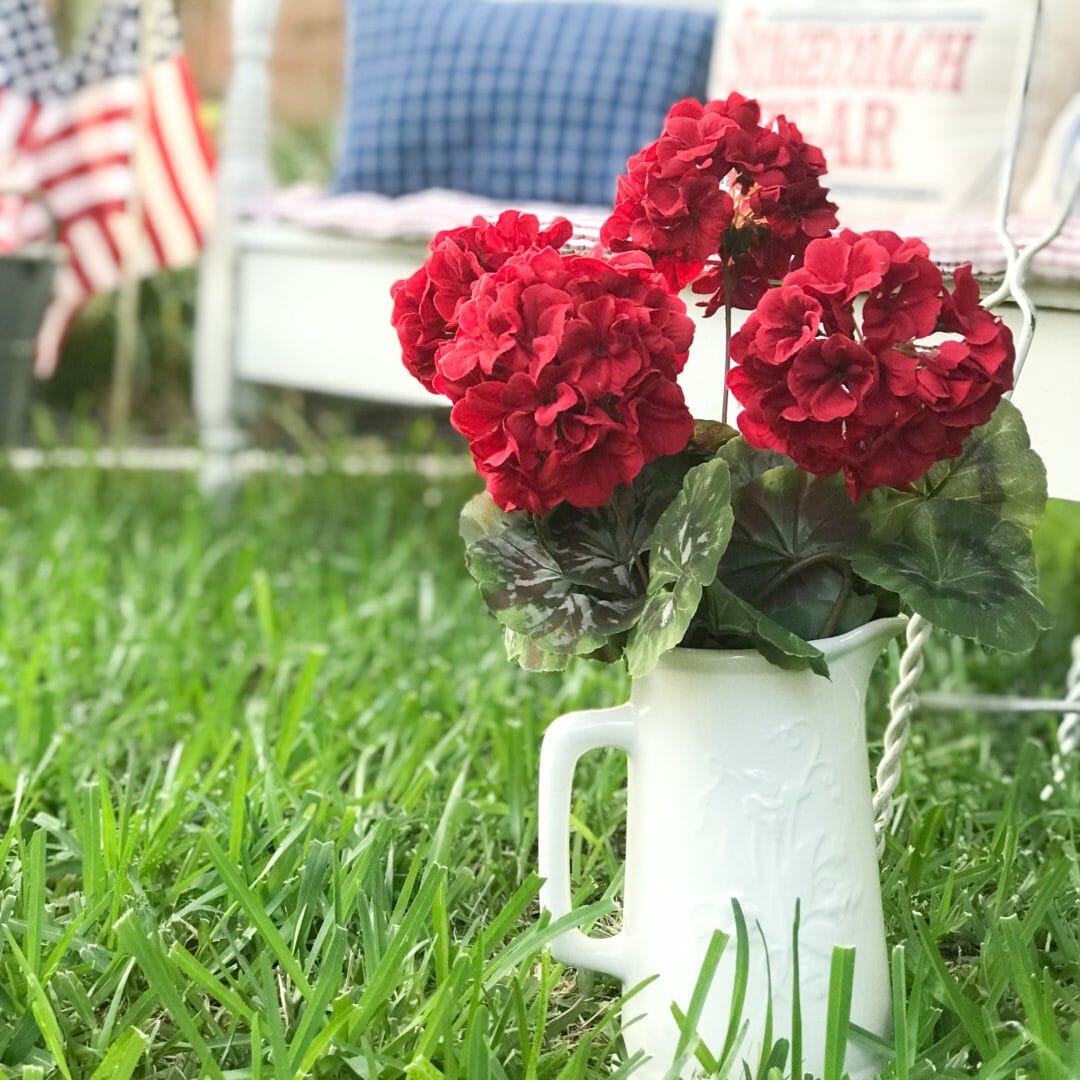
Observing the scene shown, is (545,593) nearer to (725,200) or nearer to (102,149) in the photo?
(725,200)

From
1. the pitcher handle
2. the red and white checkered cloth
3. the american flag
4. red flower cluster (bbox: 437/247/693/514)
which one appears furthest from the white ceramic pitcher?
the american flag

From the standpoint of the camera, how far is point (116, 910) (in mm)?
812

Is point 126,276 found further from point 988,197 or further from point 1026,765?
point 1026,765

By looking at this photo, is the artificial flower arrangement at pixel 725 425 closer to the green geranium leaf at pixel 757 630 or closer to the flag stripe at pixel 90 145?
the green geranium leaf at pixel 757 630

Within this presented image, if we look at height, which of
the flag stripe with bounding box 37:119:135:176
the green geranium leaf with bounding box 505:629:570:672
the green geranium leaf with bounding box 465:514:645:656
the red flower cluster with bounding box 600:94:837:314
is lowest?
the green geranium leaf with bounding box 505:629:570:672

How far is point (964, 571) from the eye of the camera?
0.67 metres

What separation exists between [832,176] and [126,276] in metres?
1.19

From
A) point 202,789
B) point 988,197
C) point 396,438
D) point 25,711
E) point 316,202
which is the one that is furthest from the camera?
point 396,438

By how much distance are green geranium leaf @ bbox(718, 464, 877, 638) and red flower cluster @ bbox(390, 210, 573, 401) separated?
0.50 feet

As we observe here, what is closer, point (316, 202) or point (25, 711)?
point (25, 711)

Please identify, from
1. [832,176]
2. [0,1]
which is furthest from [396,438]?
[832,176]

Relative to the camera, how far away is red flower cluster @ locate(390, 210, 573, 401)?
68 centimetres

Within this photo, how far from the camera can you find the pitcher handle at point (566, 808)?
2.32ft

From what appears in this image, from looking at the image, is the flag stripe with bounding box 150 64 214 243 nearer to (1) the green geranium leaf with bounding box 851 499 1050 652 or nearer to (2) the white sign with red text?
(2) the white sign with red text
